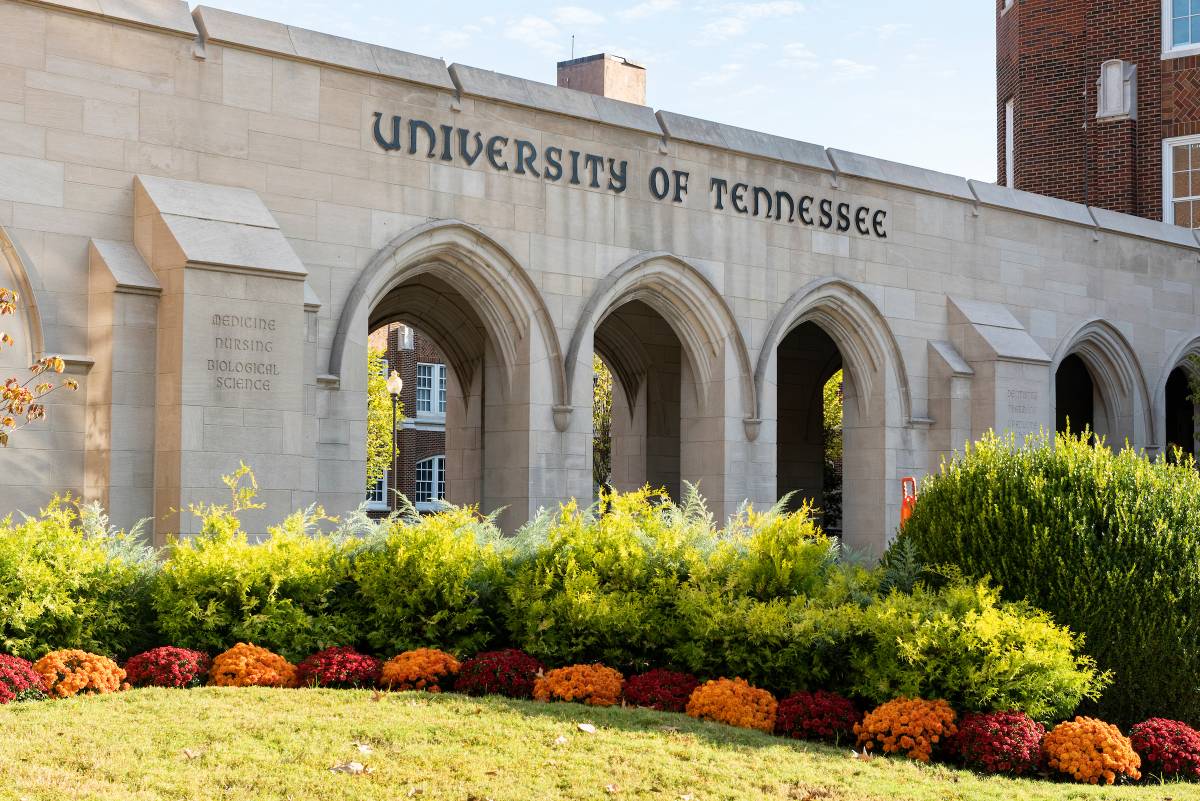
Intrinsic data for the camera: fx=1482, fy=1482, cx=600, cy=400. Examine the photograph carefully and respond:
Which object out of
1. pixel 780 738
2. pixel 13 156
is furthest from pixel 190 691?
pixel 13 156

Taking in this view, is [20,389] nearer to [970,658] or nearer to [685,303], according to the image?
[970,658]

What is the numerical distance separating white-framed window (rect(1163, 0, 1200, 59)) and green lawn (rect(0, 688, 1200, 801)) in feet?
82.9

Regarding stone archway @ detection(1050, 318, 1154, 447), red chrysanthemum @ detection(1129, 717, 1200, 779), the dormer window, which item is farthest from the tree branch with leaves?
the dormer window

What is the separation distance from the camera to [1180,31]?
30.9 meters

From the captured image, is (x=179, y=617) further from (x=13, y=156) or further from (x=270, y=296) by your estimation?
(x=13, y=156)

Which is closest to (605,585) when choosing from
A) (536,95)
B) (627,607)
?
(627,607)

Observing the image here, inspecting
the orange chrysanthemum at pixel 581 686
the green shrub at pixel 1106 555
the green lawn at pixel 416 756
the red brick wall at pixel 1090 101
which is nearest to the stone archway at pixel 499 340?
the orange chrysanthemum at pixel 581 686

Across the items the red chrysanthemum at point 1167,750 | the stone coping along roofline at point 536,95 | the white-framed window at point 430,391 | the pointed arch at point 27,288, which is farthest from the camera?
the white-framed window at point 430,391

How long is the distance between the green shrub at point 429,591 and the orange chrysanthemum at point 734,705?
73.1 inches

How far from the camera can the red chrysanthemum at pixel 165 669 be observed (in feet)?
32.0

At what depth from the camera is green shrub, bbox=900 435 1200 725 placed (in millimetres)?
10086

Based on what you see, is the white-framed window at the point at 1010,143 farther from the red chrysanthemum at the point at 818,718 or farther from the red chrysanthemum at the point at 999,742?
the red chrysanthemum at the point at 999,742

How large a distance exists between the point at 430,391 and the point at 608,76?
100ft

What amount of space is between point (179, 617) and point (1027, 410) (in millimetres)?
15612
